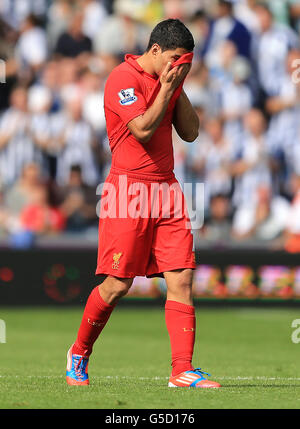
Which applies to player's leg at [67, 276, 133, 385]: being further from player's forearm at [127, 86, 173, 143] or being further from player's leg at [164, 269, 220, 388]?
player's forearm at [127, 86, 173, 143]

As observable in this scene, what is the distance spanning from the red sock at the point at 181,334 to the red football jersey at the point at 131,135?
2.88ft

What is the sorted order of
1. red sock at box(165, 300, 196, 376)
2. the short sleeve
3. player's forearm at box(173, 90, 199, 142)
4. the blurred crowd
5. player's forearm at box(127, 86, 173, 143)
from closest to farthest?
player's forearm at box(127, 86, 173, 143), the short sleeve, red sock at box(165, 300, 196, 376), player's forearm at box(173, 90, 199, 142), the blurred crowd

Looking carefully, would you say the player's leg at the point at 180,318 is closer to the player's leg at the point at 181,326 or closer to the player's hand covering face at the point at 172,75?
the player's leg at the point at 181,326

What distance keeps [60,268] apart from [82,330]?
306 inches

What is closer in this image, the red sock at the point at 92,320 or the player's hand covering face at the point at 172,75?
the player's hand covering face at the point at 172,75

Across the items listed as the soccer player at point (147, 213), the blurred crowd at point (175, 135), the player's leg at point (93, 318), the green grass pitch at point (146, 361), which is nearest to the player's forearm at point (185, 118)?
the soccer player at point (147, 213)

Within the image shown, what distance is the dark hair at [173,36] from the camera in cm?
629

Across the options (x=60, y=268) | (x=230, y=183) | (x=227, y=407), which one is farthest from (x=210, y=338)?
(x=227, y=407)

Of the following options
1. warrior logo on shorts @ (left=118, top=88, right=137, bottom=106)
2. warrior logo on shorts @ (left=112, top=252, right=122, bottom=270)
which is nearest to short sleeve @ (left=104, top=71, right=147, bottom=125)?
→ warrior logo on shorts @ (left=118, top=88, right=137, bottom=106)

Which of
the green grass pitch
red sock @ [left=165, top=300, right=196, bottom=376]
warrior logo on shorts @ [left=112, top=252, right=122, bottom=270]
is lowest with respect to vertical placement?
the green grass pitch

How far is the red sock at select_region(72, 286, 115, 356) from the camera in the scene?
21.2 ft

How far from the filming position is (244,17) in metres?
17.2

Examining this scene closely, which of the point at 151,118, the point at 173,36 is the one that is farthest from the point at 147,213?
the point at 173,36

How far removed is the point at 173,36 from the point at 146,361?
368 cm
